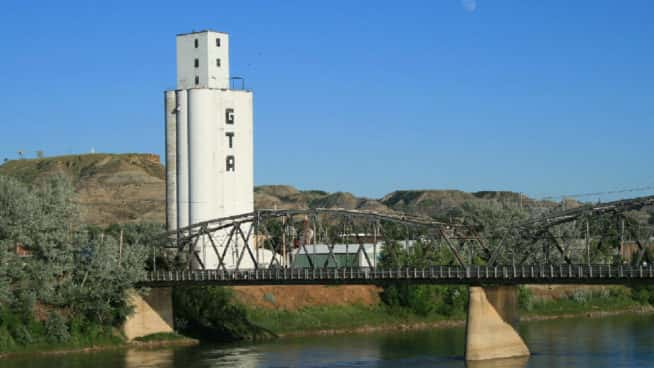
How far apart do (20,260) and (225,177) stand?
28.6 metres

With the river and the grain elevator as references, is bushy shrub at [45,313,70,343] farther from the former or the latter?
the grain elevator

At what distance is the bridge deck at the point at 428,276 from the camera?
3024 inches

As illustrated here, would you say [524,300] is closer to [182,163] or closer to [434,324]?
[434,324]

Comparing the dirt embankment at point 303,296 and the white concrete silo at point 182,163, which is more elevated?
the white concrete silo at point 182,163

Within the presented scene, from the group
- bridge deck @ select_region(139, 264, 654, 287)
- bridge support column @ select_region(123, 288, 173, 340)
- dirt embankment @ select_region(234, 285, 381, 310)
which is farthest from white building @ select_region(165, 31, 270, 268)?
bridge deck @ select_region(139, 264, 654, 287)

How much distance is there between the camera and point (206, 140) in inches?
4550

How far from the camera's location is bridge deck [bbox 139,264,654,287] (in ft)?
252

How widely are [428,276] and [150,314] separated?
24.9 meters

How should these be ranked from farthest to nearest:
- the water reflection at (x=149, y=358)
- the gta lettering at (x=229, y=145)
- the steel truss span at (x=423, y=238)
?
the gta lettering at (x=229, y=145) < the steel truss span at (x=423, y=238) < the water reflection at (x=149, y=358)

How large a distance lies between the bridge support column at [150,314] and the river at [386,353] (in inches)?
155

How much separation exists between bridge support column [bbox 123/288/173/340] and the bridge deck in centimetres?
143

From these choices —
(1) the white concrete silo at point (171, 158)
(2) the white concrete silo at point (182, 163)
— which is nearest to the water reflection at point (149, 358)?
(2) the white concrete silo at point (182, 163)

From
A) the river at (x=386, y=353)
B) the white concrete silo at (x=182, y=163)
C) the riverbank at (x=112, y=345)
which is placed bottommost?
the river at (x=386, y=353)

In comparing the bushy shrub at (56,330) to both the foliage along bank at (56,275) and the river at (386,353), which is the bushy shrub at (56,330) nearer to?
the foliage along bank at (56,275)
